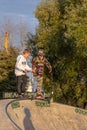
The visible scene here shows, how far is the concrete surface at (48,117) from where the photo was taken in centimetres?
1257

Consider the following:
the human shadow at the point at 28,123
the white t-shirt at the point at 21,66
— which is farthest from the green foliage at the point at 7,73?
the human shadow at the point at 28,123

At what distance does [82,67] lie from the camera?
24719 mm

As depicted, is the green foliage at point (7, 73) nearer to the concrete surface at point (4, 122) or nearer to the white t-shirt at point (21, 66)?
the white t-shirt at point (21, 66)

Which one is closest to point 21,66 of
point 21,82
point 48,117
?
point 21,82

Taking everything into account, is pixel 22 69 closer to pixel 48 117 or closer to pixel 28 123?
pixel 48 117

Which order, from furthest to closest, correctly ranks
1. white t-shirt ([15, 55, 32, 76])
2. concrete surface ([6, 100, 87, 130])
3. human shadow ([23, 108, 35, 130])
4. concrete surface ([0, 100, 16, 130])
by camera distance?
white t-shirt ([15, 55, 32, 76]), concrete surface ([6, 100, 87, 130]), human shadow ([23, 108, 35, 130]), concrete surface ([0, 100, 16, 130])

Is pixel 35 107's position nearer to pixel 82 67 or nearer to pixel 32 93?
pixel 32 93

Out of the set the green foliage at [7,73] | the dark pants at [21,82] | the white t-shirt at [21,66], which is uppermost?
the green foliage at [7,73]

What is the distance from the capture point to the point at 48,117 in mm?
A: 14281

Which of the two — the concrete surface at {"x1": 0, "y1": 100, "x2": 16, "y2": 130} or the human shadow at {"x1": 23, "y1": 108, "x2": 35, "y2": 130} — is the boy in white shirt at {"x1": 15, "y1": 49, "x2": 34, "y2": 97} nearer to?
the human shadow at {"x1": 23, "y1": 108, "x2": 35, "y2": 130}

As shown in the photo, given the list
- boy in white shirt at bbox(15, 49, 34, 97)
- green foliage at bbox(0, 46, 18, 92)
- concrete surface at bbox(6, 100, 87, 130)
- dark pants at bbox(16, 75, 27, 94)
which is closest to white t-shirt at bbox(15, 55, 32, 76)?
boy in white shirt at bbox(15, 49, 34, 97)

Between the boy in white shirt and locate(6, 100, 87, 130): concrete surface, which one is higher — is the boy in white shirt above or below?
above

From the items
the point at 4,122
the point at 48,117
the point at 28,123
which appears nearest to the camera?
the point at 4,122

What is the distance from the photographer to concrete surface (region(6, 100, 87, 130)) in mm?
12570
